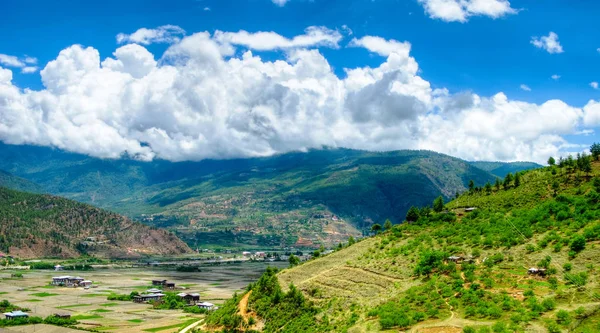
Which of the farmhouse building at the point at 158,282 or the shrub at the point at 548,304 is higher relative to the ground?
the shrub at the point at 548,304

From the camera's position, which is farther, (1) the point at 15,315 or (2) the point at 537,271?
(1) the point at 15,315

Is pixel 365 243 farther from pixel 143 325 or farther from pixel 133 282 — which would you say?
pixel 133 282

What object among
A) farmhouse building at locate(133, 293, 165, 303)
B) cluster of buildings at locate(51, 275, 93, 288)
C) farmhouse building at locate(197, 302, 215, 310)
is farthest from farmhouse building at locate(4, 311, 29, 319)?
cluster of buildings at locate(51, 275, 93, 288)

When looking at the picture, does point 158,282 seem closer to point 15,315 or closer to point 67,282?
point 67,282

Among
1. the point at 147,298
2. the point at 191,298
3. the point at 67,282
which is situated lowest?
the point at 191,298

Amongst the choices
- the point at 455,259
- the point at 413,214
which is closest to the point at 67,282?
the point at 413,214

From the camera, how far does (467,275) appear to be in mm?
56750

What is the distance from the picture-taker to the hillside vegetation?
157 feet

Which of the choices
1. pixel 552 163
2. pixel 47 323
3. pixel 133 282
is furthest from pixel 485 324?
pixel 133 282

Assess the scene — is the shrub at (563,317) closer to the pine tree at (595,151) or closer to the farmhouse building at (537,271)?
the farmhouse building at (537,271)

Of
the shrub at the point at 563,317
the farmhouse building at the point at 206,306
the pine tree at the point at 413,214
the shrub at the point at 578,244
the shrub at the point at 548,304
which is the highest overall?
the pine tree at the point at 413,214

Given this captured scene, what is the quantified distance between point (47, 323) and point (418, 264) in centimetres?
8610

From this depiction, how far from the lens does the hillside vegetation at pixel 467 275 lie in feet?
157

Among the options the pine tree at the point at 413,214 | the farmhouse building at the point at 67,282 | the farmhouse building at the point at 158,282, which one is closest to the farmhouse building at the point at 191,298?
the farmhouse building at the point at 158,282
